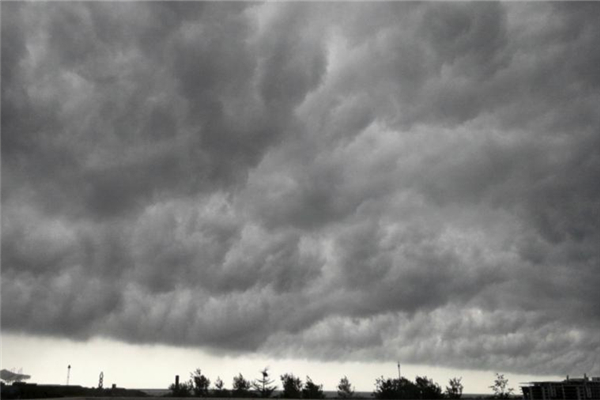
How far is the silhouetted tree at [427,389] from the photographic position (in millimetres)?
108250

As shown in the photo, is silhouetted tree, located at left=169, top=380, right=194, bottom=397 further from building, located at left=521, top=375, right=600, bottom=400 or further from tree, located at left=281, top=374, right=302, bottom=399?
building, located at left=521, top=375, right=600, bottom=400

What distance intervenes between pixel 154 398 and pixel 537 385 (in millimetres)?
62353

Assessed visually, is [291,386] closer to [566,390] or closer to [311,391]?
[311,391]

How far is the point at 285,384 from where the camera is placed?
114625 millimetres

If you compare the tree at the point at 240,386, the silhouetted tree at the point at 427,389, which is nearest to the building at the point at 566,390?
the silhouetted tree at the point at 427,389

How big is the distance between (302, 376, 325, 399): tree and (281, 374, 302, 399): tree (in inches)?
42.7

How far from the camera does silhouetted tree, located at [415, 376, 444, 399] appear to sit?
108 m

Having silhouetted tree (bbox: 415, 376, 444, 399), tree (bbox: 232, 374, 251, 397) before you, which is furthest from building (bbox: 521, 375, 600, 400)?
tree (bbox: 232, 374, 251, 397)

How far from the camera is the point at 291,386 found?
114500mm

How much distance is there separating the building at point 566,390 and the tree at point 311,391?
3662 centimetres

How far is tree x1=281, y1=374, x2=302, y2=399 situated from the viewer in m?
113

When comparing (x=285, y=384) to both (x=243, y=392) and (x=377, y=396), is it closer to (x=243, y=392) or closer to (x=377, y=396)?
(x=243, y=392)

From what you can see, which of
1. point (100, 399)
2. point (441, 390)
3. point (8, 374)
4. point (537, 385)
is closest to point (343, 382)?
point (441, 390)

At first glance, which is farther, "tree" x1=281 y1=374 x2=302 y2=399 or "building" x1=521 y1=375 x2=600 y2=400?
"tree" x1=281 y1=374 x2=302 y2=399
